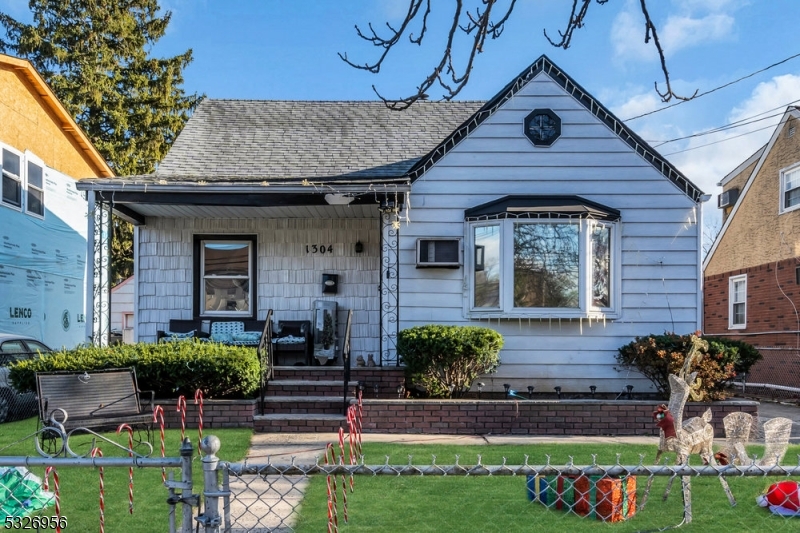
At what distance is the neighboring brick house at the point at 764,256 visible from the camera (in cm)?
1598

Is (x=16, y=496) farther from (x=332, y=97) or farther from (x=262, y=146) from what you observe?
(x=332, y=97)

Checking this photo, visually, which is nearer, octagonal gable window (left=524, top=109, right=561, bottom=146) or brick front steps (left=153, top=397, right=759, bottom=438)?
brick front steps (left=153, top=397, right=759, bottom=438)

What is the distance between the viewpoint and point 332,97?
1385 cm

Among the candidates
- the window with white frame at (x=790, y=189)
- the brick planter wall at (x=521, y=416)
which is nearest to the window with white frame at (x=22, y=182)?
the brick planter wall at (x=521, y=416)

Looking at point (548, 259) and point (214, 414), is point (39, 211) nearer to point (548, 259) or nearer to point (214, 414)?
point (214, 414)

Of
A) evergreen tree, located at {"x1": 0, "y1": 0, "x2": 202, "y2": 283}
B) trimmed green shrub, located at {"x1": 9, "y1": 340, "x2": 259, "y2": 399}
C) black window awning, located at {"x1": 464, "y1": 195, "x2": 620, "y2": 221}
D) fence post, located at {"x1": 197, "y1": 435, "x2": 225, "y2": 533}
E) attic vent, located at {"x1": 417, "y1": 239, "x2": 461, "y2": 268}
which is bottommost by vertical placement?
trimmed green shrub, located at {"x1": 9, "y1": 340, "x2": 259, "y2": 399}

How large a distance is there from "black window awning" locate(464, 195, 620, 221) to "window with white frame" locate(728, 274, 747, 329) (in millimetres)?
11119

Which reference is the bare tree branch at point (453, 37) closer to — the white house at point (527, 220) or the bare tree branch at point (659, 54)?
the bare tree branch at point (659, 54)

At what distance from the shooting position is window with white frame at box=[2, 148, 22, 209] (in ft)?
48.3

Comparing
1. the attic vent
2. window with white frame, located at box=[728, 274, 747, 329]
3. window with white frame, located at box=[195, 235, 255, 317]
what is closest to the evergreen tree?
window with white frame, located at box=[195, 235, 255, 317]

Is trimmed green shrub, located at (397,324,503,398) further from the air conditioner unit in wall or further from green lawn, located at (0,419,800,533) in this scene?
the air conditioner unit in wall

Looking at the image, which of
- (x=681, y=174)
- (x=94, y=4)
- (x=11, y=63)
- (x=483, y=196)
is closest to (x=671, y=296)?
(x=681, y=174)

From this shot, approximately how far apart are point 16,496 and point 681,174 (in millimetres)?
8949

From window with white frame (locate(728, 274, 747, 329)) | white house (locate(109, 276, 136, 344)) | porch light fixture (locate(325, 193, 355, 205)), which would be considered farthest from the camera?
white house (locate(109, 276, 136, 344))
